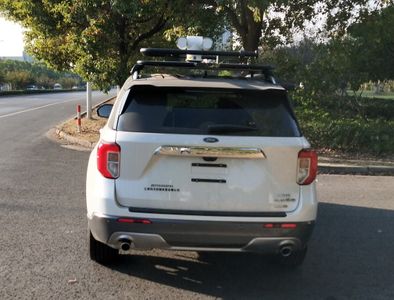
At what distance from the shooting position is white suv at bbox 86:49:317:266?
13.0ft

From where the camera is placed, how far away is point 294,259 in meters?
4.82

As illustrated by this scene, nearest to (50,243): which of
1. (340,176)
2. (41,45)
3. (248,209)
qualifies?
(248,209)

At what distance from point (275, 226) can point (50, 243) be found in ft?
8.39

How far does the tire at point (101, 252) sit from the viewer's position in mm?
4687

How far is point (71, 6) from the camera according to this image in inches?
524

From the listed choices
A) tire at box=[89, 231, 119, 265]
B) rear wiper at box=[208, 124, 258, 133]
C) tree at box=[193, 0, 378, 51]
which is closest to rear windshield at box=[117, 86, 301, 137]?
rear wiper at box=[208, 124, 258, 133]

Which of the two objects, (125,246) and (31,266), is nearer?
(125,246)

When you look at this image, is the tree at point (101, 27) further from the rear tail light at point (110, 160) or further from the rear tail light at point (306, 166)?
the rear tail light at point (306, 166)

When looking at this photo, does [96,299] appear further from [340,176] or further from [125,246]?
[340,176]

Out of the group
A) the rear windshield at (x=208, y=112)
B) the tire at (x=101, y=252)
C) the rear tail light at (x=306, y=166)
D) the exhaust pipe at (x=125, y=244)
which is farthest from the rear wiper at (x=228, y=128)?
the tire at (x=101, y=252)

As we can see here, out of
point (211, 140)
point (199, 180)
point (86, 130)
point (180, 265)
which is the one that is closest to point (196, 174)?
point (199, 180)

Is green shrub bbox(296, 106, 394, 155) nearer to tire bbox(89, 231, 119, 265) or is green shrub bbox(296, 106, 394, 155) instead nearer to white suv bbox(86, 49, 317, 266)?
white suv bbox(86, 49, 317, 266)

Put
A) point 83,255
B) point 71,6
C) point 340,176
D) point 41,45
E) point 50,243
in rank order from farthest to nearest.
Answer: point 41,45
point 71,6
point 340,176
point 50,243
point 83,255

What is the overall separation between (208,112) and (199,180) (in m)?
0.55
